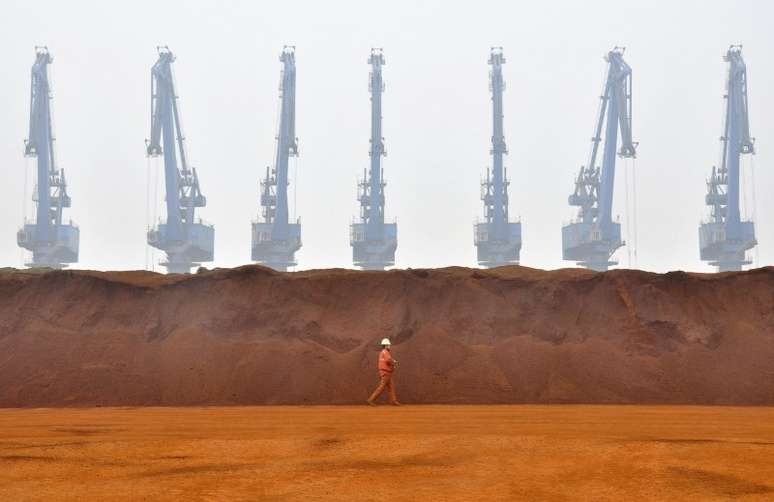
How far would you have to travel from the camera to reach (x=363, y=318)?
2378cm

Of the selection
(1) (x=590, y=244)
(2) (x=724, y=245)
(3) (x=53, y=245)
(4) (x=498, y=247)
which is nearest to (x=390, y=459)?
(4) (x=498, y=247)

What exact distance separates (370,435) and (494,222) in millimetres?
58597

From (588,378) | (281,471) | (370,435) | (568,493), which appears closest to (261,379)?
(588,378)

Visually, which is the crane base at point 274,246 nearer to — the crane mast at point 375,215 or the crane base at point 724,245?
the crane mast at point 375,215

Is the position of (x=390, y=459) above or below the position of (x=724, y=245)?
below

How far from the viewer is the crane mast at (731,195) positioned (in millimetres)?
68688

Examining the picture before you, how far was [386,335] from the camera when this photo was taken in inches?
894

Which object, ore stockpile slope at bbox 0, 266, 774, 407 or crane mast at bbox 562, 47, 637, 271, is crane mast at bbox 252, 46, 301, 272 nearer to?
crane mast at bbox 562, 47, 637, 271

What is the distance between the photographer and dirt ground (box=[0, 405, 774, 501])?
7281 mm

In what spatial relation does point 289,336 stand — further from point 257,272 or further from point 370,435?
point 370,435

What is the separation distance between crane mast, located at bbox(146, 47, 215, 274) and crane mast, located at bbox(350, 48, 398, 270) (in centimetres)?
1337

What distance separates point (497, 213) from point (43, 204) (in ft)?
125

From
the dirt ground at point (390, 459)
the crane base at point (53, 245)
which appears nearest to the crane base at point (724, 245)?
the crane base at point (53, 245)

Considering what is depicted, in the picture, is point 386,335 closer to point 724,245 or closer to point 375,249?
point 375,249
